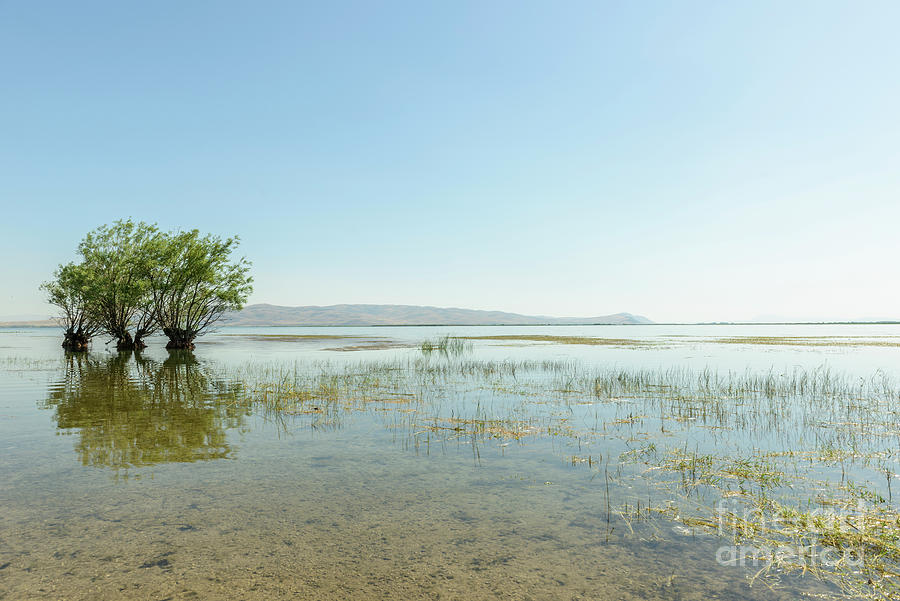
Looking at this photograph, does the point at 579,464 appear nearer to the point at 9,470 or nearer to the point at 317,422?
the point at 317,422

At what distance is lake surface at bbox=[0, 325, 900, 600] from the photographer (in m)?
5.20

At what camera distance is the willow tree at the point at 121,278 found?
48531 mm

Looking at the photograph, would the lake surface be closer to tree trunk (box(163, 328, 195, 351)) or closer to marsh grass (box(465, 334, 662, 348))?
tree trunk (box(163, 328, 195, 351))

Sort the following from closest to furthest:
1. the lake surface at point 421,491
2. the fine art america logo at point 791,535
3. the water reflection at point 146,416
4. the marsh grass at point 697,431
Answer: the lake surface at point 421,491
the fine art america logo at point 791,535
the marsh grass at point 697,431
the water reflection at point 146,416

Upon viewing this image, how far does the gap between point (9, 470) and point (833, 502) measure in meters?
14.2

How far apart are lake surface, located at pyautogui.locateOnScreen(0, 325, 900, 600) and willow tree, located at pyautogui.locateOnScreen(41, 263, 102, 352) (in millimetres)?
39987

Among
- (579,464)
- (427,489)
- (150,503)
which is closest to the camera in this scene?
(150,503)

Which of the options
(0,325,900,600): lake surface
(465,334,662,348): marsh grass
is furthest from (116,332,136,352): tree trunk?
(465,334,662,348): marsh grass

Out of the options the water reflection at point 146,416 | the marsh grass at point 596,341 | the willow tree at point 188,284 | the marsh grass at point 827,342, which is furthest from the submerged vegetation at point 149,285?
the marsh grass at point 827,342

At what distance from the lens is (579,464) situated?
968cm

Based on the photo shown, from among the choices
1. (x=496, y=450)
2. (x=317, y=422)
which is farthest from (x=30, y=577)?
(x=317, y=422)

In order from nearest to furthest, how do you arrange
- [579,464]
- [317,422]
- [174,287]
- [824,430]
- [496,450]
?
[579,464] → [496,450] → [824,430] → [317,422] → [174,287]

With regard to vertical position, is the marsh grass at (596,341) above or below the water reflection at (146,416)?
below

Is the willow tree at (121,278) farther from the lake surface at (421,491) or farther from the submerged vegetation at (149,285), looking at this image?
the lake surface at (421,491)
